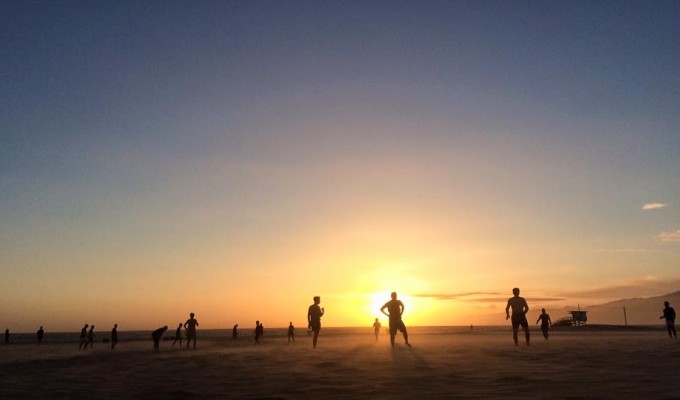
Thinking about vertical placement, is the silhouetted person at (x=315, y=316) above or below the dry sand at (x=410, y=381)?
above

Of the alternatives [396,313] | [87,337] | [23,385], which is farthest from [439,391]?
[87,337]

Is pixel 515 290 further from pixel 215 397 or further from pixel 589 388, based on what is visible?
pixel 215 397

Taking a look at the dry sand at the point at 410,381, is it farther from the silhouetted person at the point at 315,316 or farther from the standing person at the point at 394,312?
the silhouetted person at the point at 315,316

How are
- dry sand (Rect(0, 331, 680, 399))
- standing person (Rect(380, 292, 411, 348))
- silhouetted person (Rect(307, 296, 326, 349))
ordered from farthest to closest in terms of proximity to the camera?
1. silhouetted person (Rect(307, 296, 326, 349))
2. standing person (Rect(380, 292, 411, 348))
3. dry sand (Rect(0, 331, 680, 399))

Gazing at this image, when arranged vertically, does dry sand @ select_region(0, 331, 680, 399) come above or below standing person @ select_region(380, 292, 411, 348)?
below

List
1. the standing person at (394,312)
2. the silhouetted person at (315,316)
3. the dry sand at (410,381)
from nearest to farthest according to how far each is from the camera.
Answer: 1. the dry sand at (410,381)
2. the standing person at (394,312)
3. the silhouetted person at (315,316)

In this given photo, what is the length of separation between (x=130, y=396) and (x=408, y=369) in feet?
17.3

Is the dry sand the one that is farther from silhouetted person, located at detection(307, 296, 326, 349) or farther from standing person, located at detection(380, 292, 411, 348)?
silhouetted person, located at detection(307, 296, 326, 349)

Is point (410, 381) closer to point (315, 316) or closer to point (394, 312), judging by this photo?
point (394, 312)

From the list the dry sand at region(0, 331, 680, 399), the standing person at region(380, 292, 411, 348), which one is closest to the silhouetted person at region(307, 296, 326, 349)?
the standing person at region(380, 292, 411, 348)

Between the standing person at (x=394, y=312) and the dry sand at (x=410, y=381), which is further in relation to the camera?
the standing person at (x=394, y=312)

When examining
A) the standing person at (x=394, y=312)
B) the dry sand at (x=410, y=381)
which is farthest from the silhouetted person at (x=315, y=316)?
the dry sand at (x=410, y=381)

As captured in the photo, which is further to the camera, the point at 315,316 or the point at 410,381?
the point at 315,316

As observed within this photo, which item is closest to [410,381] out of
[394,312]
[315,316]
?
[394,312]
